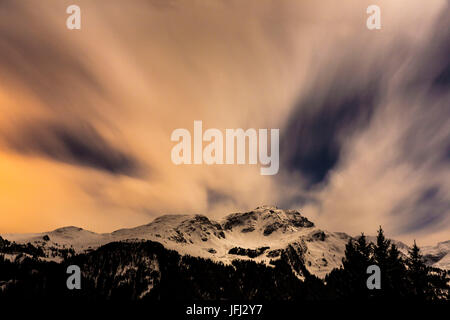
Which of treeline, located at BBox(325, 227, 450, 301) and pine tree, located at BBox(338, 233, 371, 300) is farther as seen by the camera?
pine tree, located at BBox(338, 233, 371, 300)

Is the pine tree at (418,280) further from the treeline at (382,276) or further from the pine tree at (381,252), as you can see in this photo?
the pine tree at (381,252)

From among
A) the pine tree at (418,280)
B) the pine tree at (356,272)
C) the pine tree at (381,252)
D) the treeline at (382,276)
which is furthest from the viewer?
the pine tree at (418,280)

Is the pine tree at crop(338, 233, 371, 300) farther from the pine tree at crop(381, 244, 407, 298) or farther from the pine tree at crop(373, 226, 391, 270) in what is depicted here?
the pine tree at crop(381, 244, 407, 298)

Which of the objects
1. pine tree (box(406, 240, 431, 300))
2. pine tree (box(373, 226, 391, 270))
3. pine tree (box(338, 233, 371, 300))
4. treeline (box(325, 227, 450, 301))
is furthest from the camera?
pine tree (box(406, 240, 431, 300))

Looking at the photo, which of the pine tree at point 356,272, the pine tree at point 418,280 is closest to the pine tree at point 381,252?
the pine tree at point 356,272

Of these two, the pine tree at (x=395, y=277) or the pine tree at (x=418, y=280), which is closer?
the pine tree at (x=395, y=277)

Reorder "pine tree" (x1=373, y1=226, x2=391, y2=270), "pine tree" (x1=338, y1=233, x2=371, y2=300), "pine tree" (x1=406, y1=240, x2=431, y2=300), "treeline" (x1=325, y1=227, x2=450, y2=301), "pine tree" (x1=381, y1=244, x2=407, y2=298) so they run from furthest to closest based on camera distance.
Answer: "pine tree" (x1=406, y1=240, x2=431, y2=300) < "pine tree" (x1=373, y1=226, x2=391, y2=270) < "pine tree" (x1=338, y1=233, x2=371, y2=300) < "pine tree" (x1=381, y1=244, x2=407, y2=298) < "treeline" (x1=325, y1=227, x2=450, y2=301)

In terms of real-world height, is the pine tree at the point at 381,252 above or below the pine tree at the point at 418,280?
above

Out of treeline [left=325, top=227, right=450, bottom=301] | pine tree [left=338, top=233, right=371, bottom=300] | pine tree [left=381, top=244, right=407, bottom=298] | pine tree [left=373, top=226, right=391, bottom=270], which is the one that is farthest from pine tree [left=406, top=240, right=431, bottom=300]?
pine tree [left=338, top=233, right=371, bottom=300]

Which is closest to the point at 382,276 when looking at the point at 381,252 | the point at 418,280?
the point at 381,252

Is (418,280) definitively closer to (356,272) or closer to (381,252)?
(381,252)
